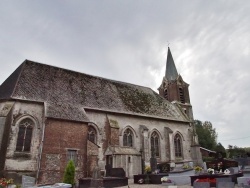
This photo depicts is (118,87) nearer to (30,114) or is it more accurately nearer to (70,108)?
(70,108)

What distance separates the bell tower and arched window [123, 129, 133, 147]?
1108 centimetres

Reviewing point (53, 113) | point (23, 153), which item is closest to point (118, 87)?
point (53, 113)

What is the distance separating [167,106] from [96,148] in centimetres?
1241

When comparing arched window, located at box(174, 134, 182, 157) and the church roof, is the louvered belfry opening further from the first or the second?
arched window, located at box(174, 134, 182, 157)

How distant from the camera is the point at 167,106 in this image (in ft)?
87.8

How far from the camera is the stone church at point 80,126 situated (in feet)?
50.0

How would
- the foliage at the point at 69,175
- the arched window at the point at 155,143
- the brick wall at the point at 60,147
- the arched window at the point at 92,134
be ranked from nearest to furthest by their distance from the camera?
1. the foliage at the point at 69,175
2. the brick wall at the point at 60,147
3. the arched window at the point at 92,134
4. the arched window at the point at 155,143

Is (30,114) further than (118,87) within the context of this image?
No

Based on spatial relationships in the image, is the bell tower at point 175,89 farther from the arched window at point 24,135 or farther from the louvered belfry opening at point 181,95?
Answer: the arched window at point 24,135

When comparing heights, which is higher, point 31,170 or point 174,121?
point 174,121

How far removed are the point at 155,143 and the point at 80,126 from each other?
8.88 m

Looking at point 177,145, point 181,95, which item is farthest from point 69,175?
point 181,95

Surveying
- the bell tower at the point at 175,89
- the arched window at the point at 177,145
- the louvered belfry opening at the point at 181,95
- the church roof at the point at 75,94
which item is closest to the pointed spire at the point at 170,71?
the bell tower at the point at 175,89

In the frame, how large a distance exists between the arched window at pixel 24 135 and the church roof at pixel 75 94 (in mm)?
1649
